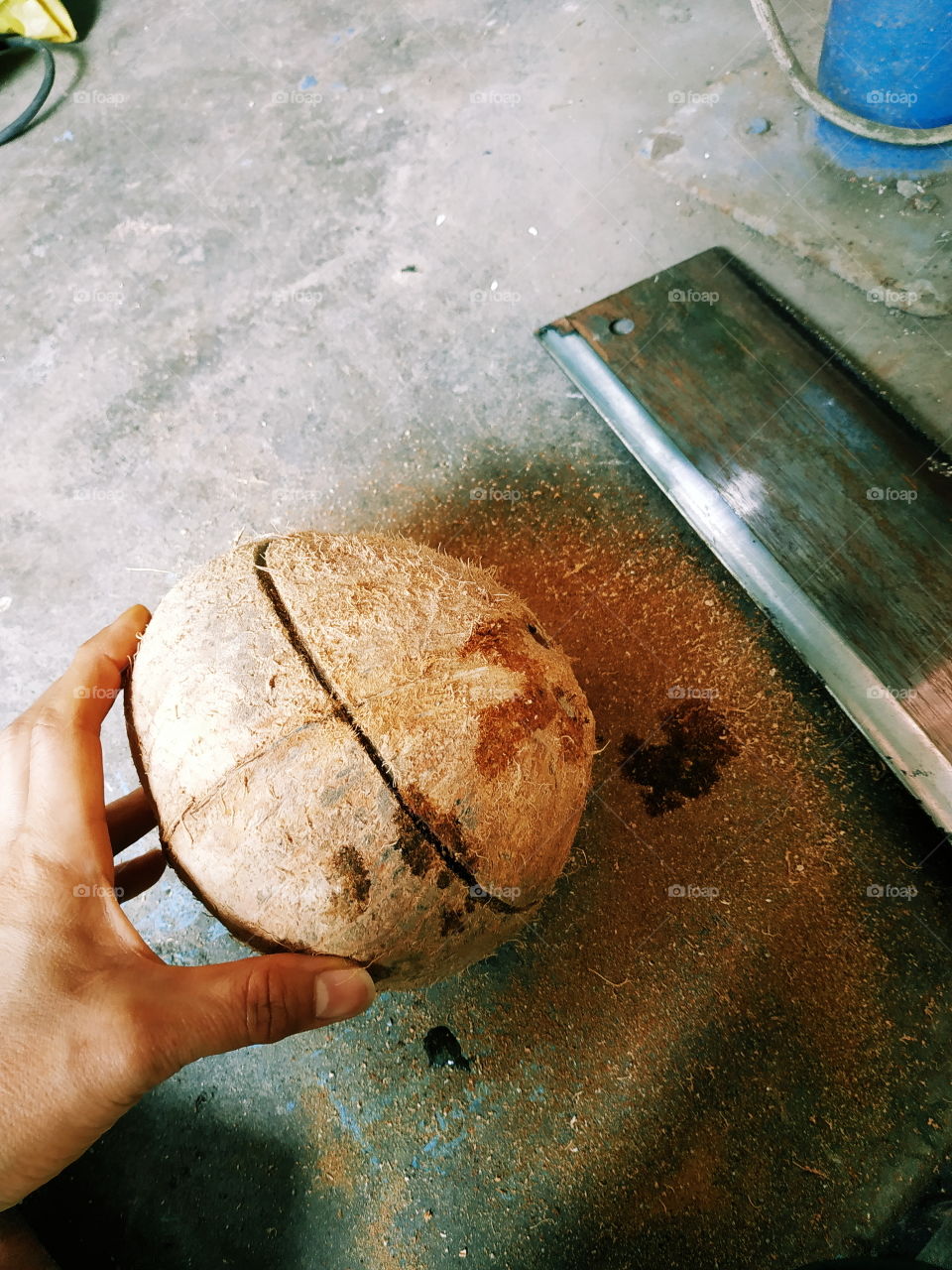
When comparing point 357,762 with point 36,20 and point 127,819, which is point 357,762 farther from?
point 36,20

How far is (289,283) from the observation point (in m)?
2.95

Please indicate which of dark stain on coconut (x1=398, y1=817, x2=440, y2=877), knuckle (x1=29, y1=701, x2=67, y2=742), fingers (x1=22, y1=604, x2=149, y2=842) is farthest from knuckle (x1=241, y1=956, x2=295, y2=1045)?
knuckle (x1=29, y1=701, x2=67, y2=742)

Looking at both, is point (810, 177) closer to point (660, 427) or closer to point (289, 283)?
point (660, 427)

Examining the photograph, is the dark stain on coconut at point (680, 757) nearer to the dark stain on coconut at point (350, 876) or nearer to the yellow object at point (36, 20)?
the dark stain on coconut at point (350, 876)

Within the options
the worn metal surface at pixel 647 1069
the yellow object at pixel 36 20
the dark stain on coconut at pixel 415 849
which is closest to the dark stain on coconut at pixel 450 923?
the dark stain on coconut at pixel 415 849

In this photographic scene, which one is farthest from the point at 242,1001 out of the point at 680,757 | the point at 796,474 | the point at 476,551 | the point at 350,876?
the point at 796,474

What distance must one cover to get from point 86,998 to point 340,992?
435 mm

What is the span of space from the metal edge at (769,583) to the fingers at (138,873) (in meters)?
1.76

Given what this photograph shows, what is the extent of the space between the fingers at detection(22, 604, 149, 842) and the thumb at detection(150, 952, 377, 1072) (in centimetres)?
37

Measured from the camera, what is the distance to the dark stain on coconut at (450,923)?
55.4 inches

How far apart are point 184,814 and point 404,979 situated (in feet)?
1.82

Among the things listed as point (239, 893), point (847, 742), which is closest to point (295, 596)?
point (239, 893)

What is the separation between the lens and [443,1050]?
196 centimetres

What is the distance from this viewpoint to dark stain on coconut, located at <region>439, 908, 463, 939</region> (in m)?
1.41
